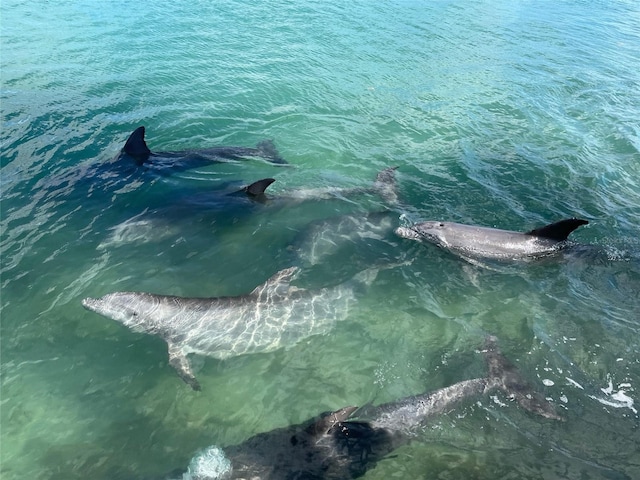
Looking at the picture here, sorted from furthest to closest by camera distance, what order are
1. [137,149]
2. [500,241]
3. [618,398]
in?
[137,149]
[500,241]
[618,398]

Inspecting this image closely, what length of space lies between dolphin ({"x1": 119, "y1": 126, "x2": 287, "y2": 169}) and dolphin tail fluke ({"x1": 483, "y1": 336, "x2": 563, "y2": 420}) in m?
9.91

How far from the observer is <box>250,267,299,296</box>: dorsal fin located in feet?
32.3

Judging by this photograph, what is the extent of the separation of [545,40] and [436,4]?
366 inches

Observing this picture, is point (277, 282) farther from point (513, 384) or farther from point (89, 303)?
point (513, 384)

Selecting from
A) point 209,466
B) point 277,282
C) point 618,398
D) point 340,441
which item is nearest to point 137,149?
point 277,282

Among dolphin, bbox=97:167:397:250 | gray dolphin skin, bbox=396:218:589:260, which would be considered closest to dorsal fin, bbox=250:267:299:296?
dolphin, bbox=97:167:397:250

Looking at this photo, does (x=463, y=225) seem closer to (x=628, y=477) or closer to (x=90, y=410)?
(x=628, y=477)

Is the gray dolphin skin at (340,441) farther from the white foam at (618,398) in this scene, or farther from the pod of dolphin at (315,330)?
the white foam at (618,398)

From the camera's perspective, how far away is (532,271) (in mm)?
10906

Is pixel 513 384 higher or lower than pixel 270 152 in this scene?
lower

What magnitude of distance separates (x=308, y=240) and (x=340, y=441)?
5840 millimetres

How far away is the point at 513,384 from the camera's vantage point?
810 centimetres

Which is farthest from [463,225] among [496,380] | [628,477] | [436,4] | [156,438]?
[436,4]

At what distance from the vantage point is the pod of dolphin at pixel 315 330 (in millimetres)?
6848
